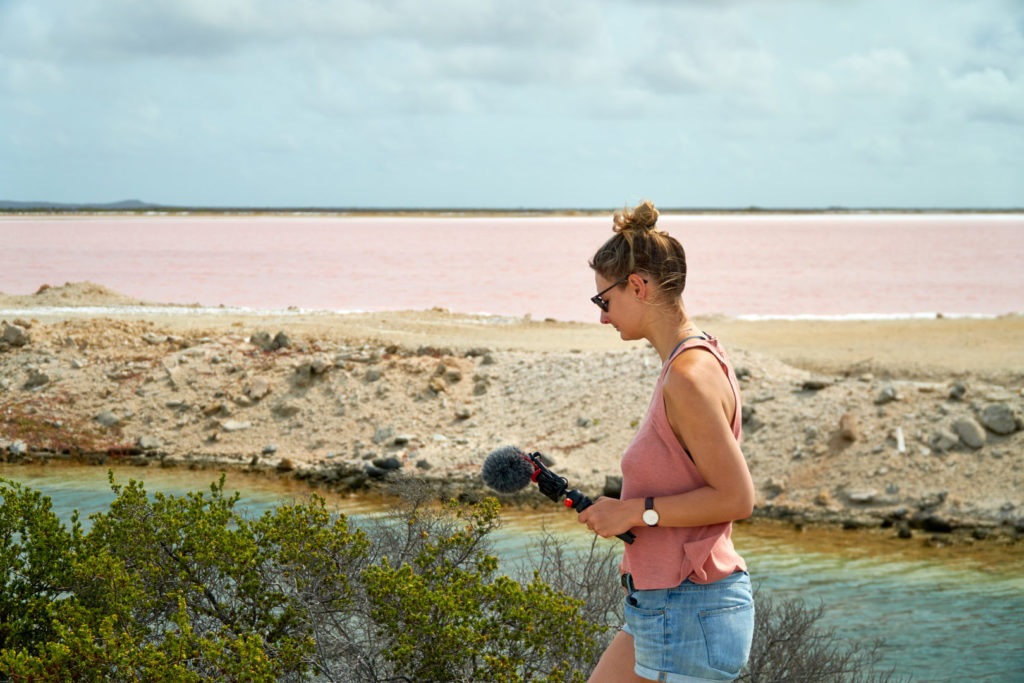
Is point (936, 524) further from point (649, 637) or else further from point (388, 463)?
point (649, 637)

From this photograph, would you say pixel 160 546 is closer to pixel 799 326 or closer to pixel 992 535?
pixel 992 535

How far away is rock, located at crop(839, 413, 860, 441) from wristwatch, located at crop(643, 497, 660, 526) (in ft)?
41.9

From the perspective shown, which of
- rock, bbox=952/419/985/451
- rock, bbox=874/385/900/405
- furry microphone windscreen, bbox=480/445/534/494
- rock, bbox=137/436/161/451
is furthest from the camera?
rock, bbox=137/436/161/451

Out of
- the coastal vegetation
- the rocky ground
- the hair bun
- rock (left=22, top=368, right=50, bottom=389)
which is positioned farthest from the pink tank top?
rock (left=22, top=368, right=50, bottom=389)

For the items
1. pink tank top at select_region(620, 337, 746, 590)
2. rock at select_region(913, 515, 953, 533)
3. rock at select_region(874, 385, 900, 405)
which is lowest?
rock at select_region(913, 515, 953, 533)

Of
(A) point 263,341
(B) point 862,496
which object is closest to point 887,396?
(B) point 862,496

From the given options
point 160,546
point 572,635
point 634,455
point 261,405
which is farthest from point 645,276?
point 261,405

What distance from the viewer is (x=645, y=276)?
289 cm

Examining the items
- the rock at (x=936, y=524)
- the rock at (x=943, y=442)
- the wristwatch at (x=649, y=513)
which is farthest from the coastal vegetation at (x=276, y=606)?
the rock at (x=943, y=442)

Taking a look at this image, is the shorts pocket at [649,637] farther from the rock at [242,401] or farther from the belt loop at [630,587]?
the rock at [242,401]

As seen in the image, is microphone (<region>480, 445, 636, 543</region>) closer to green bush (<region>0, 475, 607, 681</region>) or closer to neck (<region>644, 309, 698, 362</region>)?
neck (<region>644, 309, 698, 362</region>)

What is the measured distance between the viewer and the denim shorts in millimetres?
2756

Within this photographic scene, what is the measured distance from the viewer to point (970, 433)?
14094 mm

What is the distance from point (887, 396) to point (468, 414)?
7232mm
